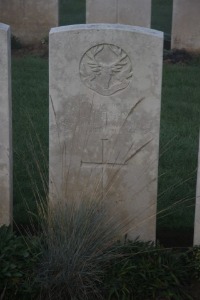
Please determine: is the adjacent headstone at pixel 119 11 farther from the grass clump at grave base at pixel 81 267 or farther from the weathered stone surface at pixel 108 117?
the grass clump at grave base at pixel 81 267

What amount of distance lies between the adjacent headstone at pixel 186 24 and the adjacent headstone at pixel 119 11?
19.3 inches

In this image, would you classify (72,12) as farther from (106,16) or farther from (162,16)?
(106,16)

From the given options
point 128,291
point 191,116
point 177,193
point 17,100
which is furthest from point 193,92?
point 128,291

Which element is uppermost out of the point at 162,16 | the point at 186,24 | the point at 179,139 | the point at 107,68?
the point at 162,16

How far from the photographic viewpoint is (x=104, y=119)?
5.89m

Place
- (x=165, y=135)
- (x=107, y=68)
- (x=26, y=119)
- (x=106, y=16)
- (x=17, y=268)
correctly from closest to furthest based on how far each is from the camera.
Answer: (x=17, y=268)
(x=107, y=68)
(x=165, y=135)
(x=26, y=119)
(x=106, y=16)

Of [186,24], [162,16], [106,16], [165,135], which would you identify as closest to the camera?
[165,135]

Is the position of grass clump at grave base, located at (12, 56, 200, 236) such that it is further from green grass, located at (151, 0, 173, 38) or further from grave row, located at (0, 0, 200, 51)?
green grass, located at (151, 0, 173, 38)

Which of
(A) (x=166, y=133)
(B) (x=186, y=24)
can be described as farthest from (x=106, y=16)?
(A) (x=166, y=133)

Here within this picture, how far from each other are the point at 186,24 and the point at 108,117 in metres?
8.01

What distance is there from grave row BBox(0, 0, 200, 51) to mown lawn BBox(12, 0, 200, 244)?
635 millimetres

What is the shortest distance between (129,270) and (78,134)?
1118mm

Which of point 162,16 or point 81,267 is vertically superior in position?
point 162,16

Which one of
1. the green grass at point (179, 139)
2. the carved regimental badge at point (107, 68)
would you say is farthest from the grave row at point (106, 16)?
the carved regimental badge at point (107, 68)
